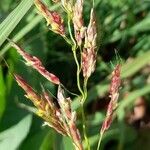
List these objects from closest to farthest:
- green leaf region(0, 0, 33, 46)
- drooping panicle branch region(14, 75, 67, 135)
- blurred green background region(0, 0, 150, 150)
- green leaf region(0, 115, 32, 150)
→ drooping panicle branch region(14, 75, 67, 135), green leaf region(0, 0, 33, 46), green leaf region(0, 115, 32, 150), blurred green background region(0, 0, 150, 150)

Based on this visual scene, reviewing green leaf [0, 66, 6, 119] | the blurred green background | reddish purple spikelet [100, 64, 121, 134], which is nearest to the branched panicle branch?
reddish purple spikelet [100, 64, 121, 134]

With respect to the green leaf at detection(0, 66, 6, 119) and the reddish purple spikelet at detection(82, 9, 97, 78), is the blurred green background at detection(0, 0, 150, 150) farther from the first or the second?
the reddish purple spikelet at detection(82, 9, 97, 78)

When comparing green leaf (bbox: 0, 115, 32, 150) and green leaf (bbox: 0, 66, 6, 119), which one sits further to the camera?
green leaf (bbox: 0, 66, 6, 119)

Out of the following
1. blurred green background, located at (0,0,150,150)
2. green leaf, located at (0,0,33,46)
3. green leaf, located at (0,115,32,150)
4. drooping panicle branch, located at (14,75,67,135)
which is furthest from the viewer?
blurred green background, located at (0,0,150,150)

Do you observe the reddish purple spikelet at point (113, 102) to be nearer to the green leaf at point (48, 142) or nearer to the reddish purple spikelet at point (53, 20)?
the reddish purple spikelet at point (53, 20)

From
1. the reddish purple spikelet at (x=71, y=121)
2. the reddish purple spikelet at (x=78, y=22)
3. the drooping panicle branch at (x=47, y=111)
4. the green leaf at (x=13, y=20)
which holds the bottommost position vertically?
the reddish purple spikelet at (x=71, y=121)

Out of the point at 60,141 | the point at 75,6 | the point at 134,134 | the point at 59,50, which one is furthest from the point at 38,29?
the point at 75,6

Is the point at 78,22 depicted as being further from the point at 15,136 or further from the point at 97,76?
the point at 97,76

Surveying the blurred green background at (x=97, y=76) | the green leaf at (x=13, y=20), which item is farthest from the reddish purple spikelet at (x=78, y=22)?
the blurred green background at (x=97, y=76)
